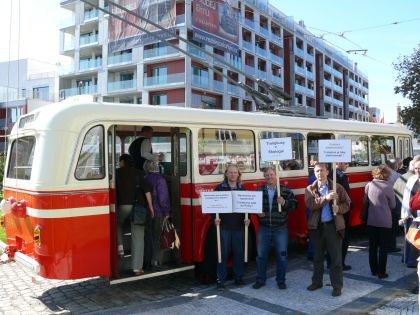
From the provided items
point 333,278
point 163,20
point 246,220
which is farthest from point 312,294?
point 163,20

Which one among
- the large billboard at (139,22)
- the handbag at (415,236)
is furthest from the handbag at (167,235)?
the large billboard at (139,22)

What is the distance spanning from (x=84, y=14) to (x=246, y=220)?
48660mm

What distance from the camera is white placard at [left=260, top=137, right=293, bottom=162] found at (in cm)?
658

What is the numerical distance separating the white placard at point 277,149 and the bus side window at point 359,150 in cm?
357

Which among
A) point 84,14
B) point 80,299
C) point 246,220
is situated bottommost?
point 80,299

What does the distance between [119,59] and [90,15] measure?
23.4 ft

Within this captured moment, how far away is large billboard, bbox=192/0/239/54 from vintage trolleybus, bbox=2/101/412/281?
9382 millimetres

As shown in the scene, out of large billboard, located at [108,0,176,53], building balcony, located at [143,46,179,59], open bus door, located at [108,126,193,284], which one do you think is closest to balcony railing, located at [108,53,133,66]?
building balcony, located at [143,46,179,59]

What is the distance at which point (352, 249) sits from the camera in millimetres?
9336

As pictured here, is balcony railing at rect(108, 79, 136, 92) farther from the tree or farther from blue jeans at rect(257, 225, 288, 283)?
blue jeans at rect(257, 225, 288, 283)

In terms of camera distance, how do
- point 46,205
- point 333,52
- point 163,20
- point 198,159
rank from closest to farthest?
point 46,205 → point 198,159 → point 163,20 → point 333,52

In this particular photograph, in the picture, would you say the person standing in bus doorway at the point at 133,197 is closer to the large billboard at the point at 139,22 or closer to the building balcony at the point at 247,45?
the large billboard at the point at 139,22

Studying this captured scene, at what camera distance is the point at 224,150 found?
23.6 ft

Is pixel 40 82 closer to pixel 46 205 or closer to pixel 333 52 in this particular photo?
pixel 333 52
